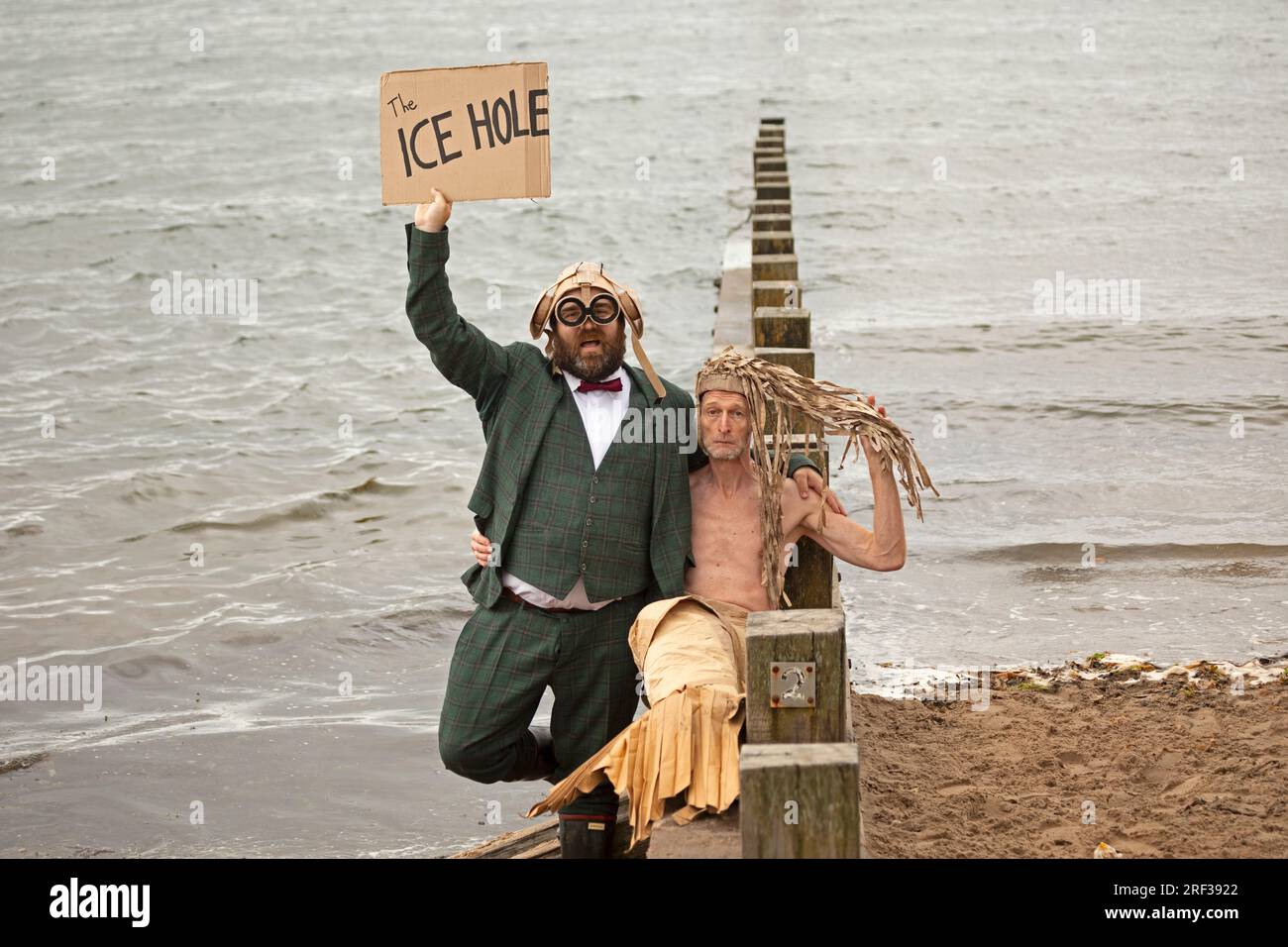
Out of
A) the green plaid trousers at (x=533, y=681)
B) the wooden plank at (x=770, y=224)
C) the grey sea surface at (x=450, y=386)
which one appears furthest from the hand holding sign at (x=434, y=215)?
the wooden plank at (x=770, y=224)

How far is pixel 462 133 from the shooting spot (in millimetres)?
4898

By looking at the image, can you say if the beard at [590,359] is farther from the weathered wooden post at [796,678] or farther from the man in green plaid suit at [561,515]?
the weathered wooden post at [796,678]

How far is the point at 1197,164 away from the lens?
2350 cm

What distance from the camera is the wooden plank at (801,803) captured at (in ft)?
11.3

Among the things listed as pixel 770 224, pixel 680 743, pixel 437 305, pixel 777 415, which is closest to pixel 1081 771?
pixel 777 415

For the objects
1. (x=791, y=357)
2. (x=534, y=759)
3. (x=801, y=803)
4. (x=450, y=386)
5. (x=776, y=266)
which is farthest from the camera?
(x=450, y=386)

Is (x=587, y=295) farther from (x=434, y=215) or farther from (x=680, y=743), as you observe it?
(x=680, y=743)

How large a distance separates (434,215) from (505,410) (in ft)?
2.18

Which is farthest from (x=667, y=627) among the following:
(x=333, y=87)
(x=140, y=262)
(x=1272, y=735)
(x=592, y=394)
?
(x=333, y=87)

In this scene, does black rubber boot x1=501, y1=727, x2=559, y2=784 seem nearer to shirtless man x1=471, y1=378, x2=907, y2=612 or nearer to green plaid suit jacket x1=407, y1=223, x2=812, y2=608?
green plaid suit jacket x1=407, y1=223, x2=812, y2=608

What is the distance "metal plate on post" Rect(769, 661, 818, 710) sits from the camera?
146 inches

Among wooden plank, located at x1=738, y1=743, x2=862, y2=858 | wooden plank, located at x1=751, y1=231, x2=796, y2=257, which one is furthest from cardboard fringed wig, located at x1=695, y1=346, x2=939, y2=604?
wooden plank, located at x1=751, y1=231, x2=796, y2=257

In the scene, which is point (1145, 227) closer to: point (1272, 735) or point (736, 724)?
point (1272, 735)

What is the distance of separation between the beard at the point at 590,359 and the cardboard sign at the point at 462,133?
495mm
